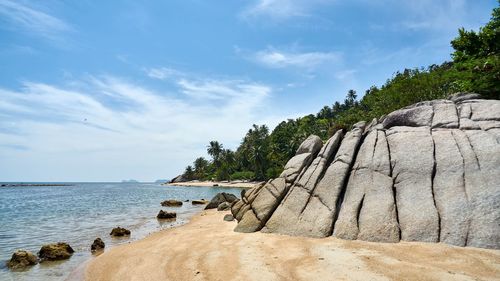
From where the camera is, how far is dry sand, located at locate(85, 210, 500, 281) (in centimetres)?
1103

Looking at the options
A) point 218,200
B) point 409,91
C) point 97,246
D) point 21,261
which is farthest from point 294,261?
point 409,91

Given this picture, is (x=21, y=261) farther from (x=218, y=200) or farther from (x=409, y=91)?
(x=409, y=91)

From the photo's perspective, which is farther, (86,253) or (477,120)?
(86,253)

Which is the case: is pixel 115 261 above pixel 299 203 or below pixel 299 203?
below

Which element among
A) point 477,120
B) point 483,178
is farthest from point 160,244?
point 477,120

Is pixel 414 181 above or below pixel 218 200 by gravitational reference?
above

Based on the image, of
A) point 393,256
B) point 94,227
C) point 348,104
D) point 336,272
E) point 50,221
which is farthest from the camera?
point 348,104

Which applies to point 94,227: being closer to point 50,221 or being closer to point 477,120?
point 50,221

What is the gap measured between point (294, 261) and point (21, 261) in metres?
14.7

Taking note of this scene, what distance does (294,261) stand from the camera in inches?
504

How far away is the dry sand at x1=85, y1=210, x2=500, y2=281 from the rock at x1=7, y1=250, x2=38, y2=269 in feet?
11.7

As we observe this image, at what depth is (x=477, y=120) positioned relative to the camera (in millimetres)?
17984

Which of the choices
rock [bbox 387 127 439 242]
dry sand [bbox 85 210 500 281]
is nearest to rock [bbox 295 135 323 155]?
rock [bbox 387 127 439 242]

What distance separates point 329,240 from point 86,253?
1450cm
